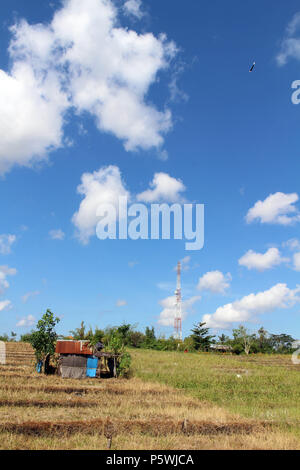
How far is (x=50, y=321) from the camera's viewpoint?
20703 mm

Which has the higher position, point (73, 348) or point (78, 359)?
point (73, 348)

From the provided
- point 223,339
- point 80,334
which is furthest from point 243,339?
point 80,334

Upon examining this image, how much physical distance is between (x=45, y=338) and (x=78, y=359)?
214cm

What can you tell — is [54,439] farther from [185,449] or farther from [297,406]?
[297,406]

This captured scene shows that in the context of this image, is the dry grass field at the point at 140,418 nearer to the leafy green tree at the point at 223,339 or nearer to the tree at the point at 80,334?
the tree at the point at 80,334

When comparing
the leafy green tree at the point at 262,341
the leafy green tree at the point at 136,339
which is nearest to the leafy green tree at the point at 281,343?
the leafy green tree at the point at 262,341

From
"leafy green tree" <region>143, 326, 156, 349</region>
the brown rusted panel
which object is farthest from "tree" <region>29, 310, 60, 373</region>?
"leafy green tree" <region>143, 326, 156, 349</region>

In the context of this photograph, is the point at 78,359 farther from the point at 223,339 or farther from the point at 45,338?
the point at 223,339

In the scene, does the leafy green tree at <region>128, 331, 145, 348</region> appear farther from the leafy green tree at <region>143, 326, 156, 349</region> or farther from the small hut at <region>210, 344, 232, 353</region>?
the small hut at <region>210, 344, 232, 353</region>

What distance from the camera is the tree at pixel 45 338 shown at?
20.2 meters

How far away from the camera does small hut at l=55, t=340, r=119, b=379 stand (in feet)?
66.9

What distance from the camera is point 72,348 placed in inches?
808

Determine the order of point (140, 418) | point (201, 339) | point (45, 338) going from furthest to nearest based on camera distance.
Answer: point (201, 339)
point (45, 338)
point (140, 418)

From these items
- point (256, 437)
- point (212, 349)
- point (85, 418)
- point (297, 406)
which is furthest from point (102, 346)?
point (212, 349)
